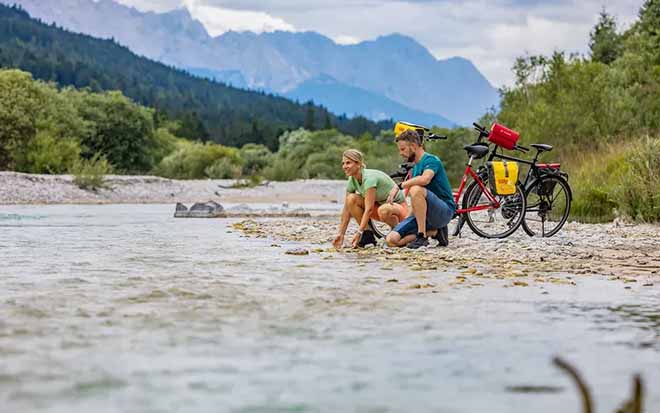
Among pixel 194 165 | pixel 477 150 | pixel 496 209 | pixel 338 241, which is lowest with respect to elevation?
pixel 338 241

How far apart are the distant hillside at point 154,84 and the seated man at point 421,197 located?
70.7 metres

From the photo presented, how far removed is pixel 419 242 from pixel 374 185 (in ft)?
2.32

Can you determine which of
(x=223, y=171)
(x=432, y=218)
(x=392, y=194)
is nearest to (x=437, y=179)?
(x=432, y=218)

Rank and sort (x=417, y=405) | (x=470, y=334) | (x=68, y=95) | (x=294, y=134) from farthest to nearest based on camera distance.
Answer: (x=294, y=134)
(x=68, y=95)
(x=470, y=334)
(x=417, y=405)

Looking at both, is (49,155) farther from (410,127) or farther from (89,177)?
(410,127)

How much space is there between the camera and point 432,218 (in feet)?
30.2

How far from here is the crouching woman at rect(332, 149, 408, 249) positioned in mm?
9008

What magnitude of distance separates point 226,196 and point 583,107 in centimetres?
1112

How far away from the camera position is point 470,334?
15.3 ft

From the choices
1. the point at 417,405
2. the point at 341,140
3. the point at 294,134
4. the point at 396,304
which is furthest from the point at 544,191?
the point at 294,134

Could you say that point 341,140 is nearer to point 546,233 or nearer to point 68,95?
point 68,95

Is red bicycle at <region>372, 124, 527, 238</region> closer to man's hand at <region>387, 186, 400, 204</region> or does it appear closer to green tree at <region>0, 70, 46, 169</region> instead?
man's hand at <region>387, 186, 400, 204</region>

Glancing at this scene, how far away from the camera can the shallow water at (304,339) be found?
3412 mm

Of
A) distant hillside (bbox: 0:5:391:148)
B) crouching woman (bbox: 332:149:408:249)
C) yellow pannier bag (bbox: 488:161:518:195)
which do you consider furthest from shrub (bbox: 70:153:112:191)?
distant hillside (bbox: 0:5:391:148)
